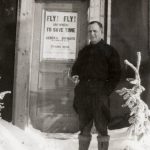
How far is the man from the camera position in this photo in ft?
23.6

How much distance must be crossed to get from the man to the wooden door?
4.01 feet

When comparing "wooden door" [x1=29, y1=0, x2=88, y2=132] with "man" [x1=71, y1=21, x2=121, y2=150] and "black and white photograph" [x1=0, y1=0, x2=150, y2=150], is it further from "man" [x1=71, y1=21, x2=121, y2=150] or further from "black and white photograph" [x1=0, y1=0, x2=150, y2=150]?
"man" [x1=71, y1=21, x2=121, y2=150]

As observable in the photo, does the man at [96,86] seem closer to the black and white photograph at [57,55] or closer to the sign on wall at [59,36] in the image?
the black and white photograph at [57,55]

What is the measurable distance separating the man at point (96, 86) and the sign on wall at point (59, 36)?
1.23m

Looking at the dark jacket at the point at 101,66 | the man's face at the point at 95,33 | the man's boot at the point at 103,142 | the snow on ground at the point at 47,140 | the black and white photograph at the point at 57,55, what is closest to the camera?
the snow on ground at the point at 47,140

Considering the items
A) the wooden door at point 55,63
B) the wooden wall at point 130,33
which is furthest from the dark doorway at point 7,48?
the wooden wall at point 130,33

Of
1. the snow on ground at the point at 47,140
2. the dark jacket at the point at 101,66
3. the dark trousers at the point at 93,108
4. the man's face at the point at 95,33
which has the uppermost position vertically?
the man's face at the point at 95,33

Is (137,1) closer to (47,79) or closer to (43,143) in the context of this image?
(47,79)

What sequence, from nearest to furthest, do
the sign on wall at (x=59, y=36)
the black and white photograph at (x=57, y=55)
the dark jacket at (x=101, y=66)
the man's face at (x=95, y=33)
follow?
the dark jacket at (x=101, y=66) → the man's face at (x=95, y=33) → the black and white photograph at (x=57, y=55) → the sign on wall at (x=59, y=36)

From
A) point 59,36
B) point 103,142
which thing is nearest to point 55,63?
point 59,36

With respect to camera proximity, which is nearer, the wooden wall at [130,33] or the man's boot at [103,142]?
the man's boot at [103,142]

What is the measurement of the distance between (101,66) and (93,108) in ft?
2.21

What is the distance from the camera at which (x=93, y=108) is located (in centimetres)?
719

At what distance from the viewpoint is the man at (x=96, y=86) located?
720cm
